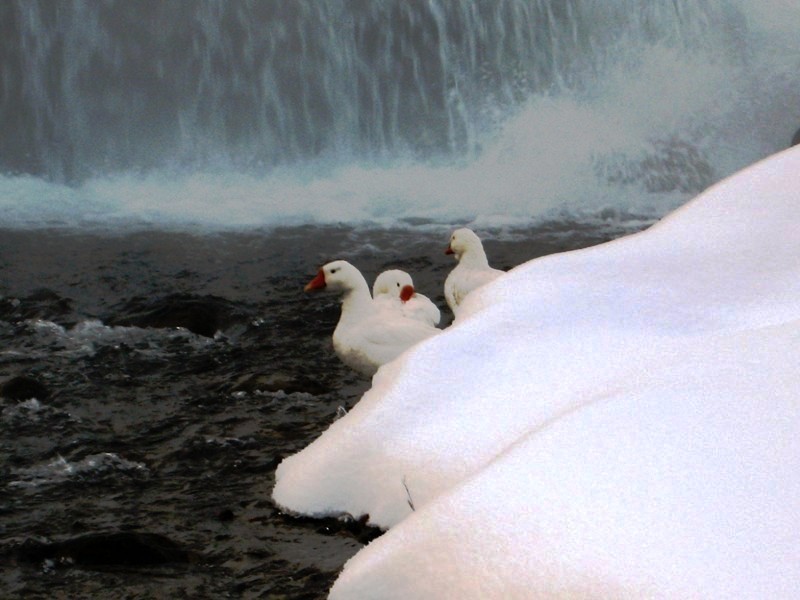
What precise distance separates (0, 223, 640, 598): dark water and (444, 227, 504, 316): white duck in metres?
0.87

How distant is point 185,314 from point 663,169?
6798 millimetres

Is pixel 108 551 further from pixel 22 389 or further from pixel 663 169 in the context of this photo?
pixel 663 169

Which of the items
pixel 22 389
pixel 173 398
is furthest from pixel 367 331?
pixel 22 389

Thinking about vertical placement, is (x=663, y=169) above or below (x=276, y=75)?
below

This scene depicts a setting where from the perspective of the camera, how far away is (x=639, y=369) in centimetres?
427

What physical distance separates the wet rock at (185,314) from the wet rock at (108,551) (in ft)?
11.2

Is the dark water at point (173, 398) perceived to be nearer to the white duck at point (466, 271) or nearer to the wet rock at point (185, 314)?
the wet rock at point (185, 314)

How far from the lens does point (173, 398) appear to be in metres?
7.69

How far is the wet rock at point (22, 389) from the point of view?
24.8ft

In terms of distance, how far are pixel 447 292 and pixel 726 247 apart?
3923 mm

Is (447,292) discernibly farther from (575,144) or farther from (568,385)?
(575,144)

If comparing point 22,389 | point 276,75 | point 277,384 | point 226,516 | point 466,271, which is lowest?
point 226,516

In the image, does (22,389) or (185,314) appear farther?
(185,314)

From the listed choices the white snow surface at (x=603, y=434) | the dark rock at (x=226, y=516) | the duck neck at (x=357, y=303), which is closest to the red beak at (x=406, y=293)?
the duck neck at (x=357, y=303)
